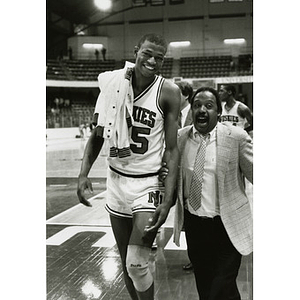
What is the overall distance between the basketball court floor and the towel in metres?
1.49

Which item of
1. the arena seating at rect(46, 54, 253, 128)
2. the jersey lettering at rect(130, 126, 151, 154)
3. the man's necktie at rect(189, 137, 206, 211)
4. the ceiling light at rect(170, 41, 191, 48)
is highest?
the ceiling light at rect(170, 41, 191, 48)

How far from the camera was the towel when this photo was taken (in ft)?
8.77

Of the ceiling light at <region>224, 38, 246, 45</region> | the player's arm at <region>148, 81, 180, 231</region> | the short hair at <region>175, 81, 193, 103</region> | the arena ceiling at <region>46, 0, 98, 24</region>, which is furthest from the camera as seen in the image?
the arena ceiling at <region>46, 0, 98, 24</region>

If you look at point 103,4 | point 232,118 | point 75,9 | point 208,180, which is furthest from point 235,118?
point 103,4

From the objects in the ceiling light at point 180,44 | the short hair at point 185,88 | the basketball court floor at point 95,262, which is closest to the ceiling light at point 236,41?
the ceiling light at point 180,44

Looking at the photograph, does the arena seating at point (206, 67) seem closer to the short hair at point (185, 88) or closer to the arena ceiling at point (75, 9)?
the arena ceiling at point (75, 9)

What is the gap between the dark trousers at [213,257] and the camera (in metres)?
2.68

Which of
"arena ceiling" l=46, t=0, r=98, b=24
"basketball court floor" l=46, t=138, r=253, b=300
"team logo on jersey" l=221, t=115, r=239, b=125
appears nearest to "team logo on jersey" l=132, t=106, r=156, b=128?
"basketball court floor" l=46, t=138, r=253, b=300

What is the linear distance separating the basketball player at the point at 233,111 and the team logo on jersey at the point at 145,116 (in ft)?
12.3

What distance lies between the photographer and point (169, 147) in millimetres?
2688

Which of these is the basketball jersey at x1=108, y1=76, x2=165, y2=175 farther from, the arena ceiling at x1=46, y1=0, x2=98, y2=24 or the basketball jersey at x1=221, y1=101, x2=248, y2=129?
the arena ceiling at x1=46, y1=0, x2=98, y2=24

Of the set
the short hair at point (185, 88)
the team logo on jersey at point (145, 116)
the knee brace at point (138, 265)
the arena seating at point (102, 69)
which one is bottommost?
the knee brace at point (138, 265)
